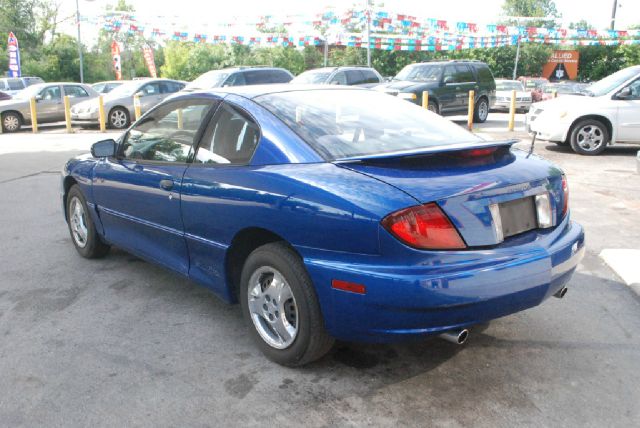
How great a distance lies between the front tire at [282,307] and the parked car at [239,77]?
43.9ft

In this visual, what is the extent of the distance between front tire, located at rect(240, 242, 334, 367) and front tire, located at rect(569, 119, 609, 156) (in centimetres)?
987

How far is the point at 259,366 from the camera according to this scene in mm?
3400

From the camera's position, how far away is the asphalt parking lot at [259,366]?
114 inches

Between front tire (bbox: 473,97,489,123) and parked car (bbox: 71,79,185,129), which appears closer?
parked car (bbox: 71,79,185,129)

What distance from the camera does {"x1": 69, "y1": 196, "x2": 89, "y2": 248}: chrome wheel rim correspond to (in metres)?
5.37

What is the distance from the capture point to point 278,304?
10.9ft

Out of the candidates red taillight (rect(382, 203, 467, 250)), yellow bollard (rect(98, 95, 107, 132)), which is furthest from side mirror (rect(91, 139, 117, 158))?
yellow bollard (rect(98, 95, 107, 132))

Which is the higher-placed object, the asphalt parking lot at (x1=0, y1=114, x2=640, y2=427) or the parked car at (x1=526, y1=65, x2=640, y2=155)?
the parked car at (x1=526, y1=65, x2=640, y2=155)

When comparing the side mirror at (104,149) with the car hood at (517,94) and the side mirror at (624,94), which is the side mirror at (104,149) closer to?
the side mirror at (624,94)

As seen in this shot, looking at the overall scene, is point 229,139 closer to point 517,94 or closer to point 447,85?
point 447,85

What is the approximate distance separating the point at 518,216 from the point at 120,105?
57.1 feet

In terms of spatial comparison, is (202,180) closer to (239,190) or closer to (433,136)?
(239,190)

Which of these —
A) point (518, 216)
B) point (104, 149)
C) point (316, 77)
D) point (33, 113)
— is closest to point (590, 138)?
point (316, 77)

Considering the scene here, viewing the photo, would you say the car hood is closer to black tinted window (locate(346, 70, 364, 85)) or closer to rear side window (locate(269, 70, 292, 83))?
black tinted window (locate(346, 70, 364, 85))
